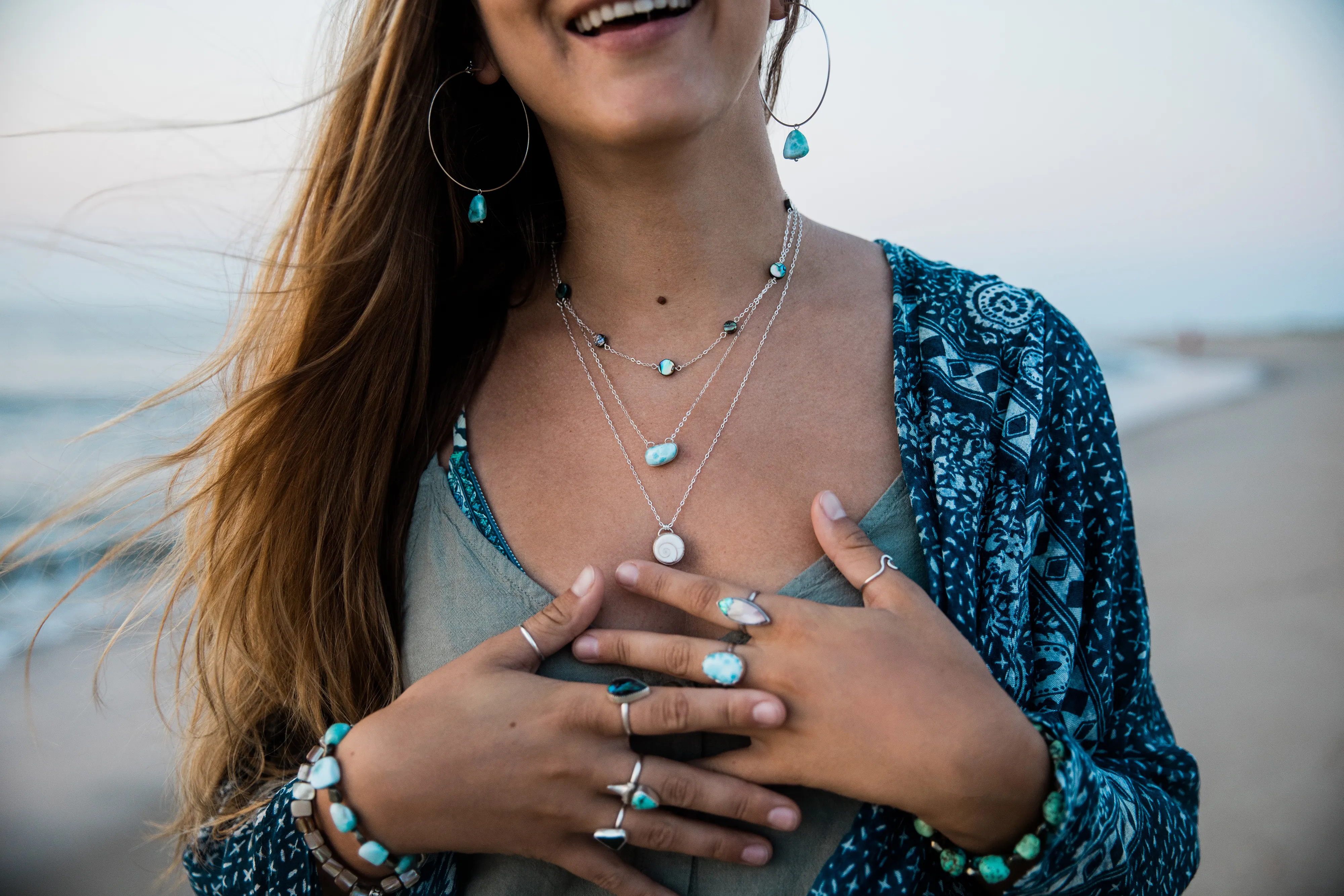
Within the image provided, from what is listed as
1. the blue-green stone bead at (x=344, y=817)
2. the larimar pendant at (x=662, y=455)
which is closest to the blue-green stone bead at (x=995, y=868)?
the larimar pendant at (x=662, y=455)

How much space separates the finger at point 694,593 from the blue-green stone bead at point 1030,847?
39cm

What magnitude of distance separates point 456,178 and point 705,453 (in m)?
0.71

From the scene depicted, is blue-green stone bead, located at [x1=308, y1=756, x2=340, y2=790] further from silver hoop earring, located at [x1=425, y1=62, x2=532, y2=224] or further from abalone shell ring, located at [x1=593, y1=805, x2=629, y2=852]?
silver hoop earring, located at [x1=425, y1=62, x2=532, y2=224]

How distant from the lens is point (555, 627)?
3.98 feet

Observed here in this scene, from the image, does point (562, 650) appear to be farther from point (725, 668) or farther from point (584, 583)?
point (725, 668)

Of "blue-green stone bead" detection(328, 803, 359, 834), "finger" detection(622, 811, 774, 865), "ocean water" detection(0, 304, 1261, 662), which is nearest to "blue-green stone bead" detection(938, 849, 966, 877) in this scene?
"finger" detection(622, 811, 774, 865)

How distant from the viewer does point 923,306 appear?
1.44 metres

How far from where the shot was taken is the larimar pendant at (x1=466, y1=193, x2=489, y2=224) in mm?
1602

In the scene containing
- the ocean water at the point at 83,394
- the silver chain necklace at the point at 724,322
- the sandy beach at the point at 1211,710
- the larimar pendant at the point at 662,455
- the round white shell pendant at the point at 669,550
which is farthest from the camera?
the ocean water at the point at 83,394

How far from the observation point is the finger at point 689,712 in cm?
109

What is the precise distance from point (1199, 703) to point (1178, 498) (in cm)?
263

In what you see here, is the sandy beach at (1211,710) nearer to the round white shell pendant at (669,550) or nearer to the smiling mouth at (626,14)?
the round white shell pendant at (669,550)

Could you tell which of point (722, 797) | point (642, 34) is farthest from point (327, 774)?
point (642, 34)

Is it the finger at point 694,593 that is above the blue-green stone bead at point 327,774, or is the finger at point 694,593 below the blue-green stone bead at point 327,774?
above
